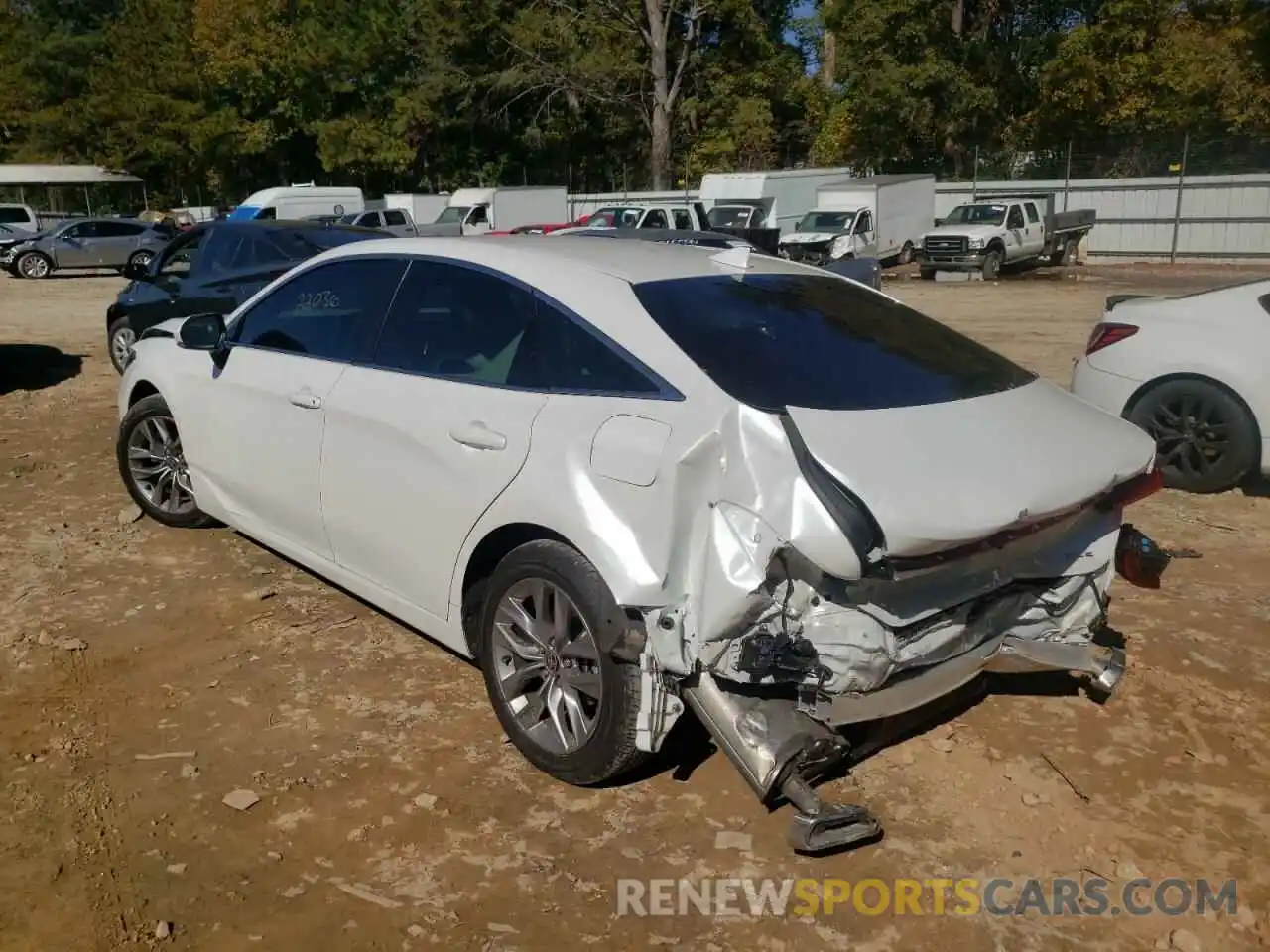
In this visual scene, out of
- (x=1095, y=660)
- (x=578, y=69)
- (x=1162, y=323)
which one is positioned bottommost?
(x=1095, y=660)

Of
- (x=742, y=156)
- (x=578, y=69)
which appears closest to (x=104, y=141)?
(x=578, y=69)

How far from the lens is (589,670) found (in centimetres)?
326

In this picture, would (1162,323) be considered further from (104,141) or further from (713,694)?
(104,141)

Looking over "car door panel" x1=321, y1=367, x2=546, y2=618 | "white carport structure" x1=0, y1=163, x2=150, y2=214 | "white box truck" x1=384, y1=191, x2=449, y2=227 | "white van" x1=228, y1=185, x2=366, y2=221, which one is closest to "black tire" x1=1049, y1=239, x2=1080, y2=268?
"white box truck" x1=384, y1=191, x2=449, y2=227

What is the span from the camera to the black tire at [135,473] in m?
5.54

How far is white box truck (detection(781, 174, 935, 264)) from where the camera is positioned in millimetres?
25500

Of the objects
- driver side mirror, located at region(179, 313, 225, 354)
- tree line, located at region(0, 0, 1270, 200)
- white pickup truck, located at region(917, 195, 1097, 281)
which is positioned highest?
tree line, located at region(0, 0, 1270, 200)

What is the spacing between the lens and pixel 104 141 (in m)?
52.5

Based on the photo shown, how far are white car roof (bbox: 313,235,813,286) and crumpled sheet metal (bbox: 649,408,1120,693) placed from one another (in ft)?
3.13

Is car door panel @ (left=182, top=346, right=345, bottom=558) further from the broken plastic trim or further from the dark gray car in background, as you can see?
the dark gray car in background

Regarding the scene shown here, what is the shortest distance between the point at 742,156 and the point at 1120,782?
4095cm

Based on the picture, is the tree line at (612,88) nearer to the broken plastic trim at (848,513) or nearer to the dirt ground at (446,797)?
the dirt ground at (446,797)

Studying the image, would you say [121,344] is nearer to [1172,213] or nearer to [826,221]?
[826,221]

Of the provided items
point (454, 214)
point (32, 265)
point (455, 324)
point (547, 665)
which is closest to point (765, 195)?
point (454, 214)
